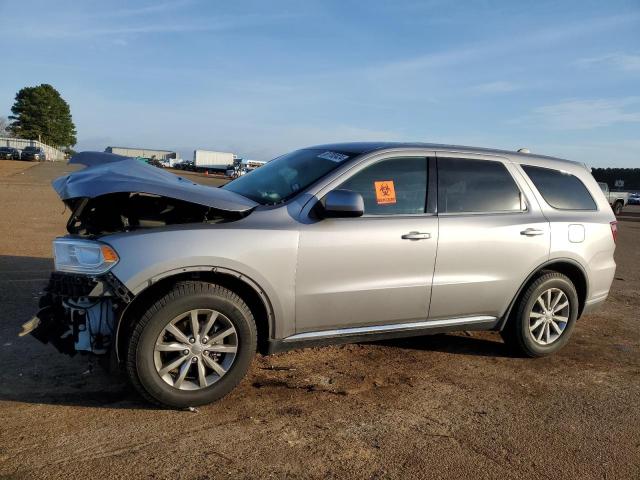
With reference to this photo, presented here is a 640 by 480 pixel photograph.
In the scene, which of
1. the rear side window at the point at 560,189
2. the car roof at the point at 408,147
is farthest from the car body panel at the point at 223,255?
the rear side window at the point at 560,189

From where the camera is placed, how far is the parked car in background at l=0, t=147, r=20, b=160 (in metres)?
51.4

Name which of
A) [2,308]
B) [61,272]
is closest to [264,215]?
[61,272]

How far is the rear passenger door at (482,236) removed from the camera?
4.34 meters

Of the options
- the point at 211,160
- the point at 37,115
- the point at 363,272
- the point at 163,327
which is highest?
the point at 37,115

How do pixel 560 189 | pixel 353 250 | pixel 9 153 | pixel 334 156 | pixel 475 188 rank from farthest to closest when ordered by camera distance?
1. pixel 9 153
2. pixel 560 189
3. pixel 475 188
4. pixel 334 156
5. pixel 353 250

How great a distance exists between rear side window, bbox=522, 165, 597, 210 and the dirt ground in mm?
1423

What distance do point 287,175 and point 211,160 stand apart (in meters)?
82.7

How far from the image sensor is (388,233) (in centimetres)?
403

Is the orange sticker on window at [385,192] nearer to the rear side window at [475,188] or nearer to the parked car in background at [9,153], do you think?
the rear side window at [475,188]

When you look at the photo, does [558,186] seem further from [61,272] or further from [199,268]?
[61,272]

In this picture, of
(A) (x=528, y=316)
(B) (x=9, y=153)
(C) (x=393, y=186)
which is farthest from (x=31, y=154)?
(A) (x=528, y=316)

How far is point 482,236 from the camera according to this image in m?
4.45

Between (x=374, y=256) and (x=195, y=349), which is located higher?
(x=374, y=256)

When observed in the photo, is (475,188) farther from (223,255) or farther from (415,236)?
(223,255)
